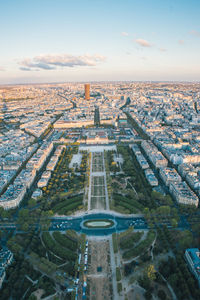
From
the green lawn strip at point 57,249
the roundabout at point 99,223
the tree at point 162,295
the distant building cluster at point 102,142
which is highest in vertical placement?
the distant building cluster at point 102,142

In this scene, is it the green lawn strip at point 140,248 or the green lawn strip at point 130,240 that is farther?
the green lawn strip at point 130,240

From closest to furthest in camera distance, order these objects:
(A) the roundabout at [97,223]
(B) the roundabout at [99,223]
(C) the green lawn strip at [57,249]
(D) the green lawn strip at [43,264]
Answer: (D) the green lawn strip at [43,264] < (C) the green lawn strip at [57,249] < (A) the roundabout at [97,223] < (B) the roundabout at [99,223]

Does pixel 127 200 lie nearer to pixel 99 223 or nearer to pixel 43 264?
pixel 99 223

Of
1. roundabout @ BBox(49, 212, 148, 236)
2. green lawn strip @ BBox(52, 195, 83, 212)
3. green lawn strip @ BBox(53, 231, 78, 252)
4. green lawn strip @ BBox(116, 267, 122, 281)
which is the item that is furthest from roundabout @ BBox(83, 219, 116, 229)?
green lawn strip @ BBox(116, 267, 122, 281)

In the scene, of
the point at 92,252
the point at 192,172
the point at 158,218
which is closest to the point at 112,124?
the point at 192,172

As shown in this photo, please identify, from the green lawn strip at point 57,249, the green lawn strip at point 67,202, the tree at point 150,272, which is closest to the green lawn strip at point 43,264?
the green lawn strip at point 57,249

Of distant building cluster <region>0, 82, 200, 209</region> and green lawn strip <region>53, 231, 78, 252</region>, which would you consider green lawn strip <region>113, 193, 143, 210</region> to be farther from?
green lawn strip <region>53, 231, 78, 252</region>

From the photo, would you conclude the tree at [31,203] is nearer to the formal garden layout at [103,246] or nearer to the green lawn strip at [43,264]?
the formal garden layout at [103,246]

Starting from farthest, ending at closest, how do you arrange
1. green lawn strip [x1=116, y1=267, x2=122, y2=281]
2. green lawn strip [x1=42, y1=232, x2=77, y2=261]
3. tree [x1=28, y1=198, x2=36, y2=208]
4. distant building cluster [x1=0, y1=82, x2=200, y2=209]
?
distant building cluster [x1=0, y1=82, x2=200, y2=209] → tree [x1=28, y1=198, x2=36, y2=208] → green lawn strip [x1=42, y1=232, x2=77, y2=261] → green lawn strip [x1=116, y1=267, x2=122, y2=281]

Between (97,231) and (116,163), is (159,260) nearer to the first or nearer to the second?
(97,231)

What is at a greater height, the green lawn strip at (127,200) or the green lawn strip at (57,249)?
the green lawn strip at (127,200)

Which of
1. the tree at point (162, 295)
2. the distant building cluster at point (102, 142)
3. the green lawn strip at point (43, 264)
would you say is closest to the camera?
the tree at point (162, 295)
